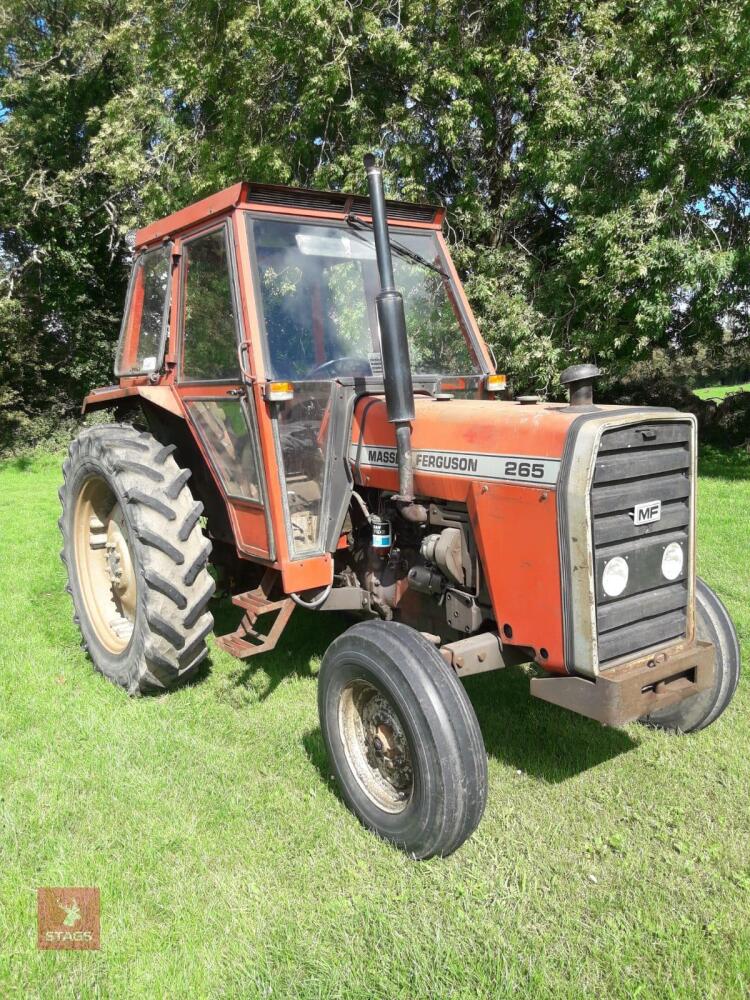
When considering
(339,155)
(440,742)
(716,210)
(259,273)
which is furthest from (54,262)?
(440,742)

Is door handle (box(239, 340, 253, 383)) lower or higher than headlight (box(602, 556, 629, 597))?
A: higher

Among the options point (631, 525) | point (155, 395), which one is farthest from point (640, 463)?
point (155, 395)

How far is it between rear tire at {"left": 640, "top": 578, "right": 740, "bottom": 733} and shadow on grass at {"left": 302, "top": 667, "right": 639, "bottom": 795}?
0.26 meters

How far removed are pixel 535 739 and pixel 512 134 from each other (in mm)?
8345

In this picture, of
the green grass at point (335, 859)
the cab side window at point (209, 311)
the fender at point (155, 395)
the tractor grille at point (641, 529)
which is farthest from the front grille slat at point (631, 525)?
the fender at point (155, 395)

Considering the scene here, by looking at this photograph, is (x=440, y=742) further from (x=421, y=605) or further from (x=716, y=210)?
(x=716, y=210)

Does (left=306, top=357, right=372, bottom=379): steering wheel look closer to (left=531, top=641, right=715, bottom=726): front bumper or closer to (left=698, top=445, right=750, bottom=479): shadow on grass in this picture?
(left=531, top=641, right=715, bottom=726): front bumper

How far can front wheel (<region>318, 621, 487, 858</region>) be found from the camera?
2410mm

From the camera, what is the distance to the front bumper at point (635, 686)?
7.80 ft

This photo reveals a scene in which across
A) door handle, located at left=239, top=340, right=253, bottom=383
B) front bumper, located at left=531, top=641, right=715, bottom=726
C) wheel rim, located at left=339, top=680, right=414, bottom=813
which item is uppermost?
door handle, located at left=239, top=340, right=253, bottom=383

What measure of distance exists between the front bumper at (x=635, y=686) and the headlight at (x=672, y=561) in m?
0.28

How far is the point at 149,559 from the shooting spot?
344 centimetres

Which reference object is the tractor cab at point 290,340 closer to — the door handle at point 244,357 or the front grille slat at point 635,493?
the door handle at point 244,357

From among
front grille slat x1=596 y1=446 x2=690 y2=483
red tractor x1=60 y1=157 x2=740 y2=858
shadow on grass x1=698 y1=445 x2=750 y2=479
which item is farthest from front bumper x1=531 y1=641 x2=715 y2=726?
shadow on grass x1=698 y1=445 x2=750 y2=479
